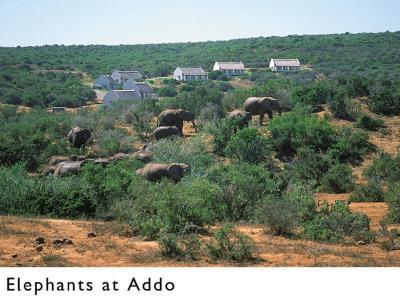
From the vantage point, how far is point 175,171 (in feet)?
59.9

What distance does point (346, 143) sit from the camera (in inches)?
941

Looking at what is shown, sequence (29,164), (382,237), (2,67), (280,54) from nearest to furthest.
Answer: (382,237), (29,164), (2,67), (280,54)

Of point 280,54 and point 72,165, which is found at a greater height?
point 280,54

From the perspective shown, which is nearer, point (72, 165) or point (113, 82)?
point (72, 165)

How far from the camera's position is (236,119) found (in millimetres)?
25984

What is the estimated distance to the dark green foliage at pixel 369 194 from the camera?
18.0 m

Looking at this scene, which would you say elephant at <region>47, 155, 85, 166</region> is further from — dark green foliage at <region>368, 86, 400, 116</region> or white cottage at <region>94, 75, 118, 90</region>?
white cottage at <region>94, 75, 118, 90</region>

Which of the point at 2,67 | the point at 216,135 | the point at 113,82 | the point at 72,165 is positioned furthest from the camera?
the point at 2,67

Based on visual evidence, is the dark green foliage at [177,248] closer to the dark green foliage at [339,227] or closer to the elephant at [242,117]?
the dark green foliage at [339,227]

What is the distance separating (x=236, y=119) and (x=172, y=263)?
17.1 m

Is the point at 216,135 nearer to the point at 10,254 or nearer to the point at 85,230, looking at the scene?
the point at 85,230

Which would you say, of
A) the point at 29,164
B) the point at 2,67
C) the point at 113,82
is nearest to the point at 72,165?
the point at 29,164

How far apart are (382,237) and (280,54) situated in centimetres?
7813

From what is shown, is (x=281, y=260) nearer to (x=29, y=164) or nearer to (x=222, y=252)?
(x=222, y=252)
